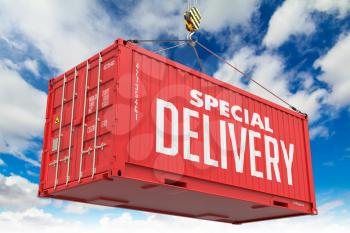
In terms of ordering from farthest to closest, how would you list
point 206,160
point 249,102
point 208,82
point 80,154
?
point 249,102 → point 208,82 → point 206,160 → point 80,154

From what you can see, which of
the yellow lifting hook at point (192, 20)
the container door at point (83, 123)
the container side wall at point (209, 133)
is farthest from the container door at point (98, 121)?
the yellow lifting hook at point (192, 20)

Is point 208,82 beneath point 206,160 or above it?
above

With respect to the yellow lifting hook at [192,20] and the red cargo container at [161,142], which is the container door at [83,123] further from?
the yellow lifting hook at [192,20]

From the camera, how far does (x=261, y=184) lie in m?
12.5

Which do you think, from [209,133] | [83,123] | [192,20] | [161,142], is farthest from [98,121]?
[192,20]

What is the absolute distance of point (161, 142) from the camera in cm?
1035

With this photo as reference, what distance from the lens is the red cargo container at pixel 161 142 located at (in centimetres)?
995

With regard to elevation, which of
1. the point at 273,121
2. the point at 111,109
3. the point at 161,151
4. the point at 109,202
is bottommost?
the point at 109,202

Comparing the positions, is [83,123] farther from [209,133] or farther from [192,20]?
[192,20]

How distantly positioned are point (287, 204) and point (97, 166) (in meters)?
6.25

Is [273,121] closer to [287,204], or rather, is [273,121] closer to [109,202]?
[287,204]

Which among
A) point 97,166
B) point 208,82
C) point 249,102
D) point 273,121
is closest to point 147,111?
point 97,166

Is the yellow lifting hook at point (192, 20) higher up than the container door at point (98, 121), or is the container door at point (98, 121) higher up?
the yellow lifting hook at point (192, 20)

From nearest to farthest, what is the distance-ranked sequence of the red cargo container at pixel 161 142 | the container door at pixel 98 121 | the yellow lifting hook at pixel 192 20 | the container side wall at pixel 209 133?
the container door at pixel 98 121
the red cargo container at pixel 161 142
the container side wall at pixel 209 133
the yellow lifting hook at pixel 192 20
